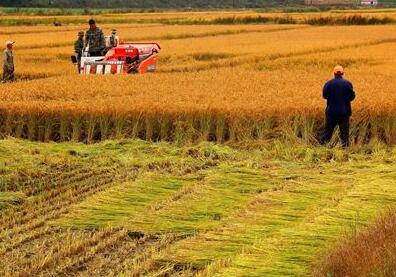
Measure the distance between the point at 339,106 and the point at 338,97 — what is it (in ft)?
0.49

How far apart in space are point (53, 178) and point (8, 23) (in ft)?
158

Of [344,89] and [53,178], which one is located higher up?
[344,89]

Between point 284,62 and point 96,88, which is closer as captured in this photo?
point 96,88

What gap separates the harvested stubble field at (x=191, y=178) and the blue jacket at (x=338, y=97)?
581mm

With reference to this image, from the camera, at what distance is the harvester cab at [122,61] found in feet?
76.8

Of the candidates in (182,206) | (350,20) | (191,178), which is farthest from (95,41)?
(350,20)

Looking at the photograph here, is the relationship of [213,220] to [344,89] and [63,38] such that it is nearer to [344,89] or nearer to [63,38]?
[344,89]

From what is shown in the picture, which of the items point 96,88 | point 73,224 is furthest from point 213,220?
point 96,88

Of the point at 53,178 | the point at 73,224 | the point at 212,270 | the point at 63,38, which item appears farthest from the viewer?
the point at 63,38

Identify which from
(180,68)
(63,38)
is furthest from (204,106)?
(63,38)

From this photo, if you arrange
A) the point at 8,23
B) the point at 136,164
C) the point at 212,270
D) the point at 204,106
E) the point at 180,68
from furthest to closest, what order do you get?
1. the point at 8,23
2. the point at 180,68
3. the point at 204,106
4. the point at 136,164
5. the point at 212,270

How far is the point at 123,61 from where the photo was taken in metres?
23.5

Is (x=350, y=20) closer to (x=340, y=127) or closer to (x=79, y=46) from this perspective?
(x=79, y=46)

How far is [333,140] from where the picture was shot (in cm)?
1384
